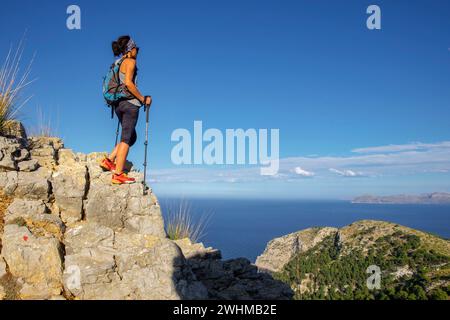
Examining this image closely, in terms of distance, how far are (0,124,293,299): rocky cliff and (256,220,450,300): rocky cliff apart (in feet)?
164

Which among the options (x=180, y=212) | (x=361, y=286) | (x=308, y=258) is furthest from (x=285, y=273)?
(x=180, y=212)

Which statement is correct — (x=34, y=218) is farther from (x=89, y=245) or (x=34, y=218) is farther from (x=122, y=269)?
(x=122, y=269)

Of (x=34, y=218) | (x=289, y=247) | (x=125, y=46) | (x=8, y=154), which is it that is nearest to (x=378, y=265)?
(x=289, y=247)

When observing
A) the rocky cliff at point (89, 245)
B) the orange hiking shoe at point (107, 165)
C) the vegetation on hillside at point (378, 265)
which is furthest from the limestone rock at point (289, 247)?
the orange hiking shoe at point (107, 165)

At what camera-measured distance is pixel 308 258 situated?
89812mm

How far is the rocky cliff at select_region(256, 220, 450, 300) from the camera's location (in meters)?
58.6

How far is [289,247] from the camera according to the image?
4390 inches

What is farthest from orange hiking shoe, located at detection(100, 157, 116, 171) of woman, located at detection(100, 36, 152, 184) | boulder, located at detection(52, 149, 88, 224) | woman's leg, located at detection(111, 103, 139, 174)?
woman's leg, located at detection(111, 103, 139, 174)

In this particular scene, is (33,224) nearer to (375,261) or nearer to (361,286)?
(361,286)

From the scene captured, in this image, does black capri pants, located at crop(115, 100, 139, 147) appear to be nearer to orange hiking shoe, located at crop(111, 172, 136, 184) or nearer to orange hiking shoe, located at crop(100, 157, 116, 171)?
orange hiking shoe, located at crop(111, 172, 136, 184)

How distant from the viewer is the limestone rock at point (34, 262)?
6.57 meters

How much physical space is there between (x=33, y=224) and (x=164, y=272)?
10.5ft

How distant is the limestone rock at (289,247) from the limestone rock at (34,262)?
97.5m

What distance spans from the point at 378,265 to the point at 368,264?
4.20 m
